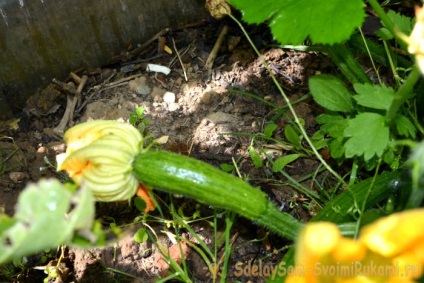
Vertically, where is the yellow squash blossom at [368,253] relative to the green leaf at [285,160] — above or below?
above

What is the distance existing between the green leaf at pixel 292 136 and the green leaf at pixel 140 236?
69 centimetres

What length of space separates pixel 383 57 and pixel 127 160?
4.06 ft

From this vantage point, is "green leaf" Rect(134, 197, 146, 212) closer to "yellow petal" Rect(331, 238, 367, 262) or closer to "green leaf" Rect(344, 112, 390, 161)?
"green leaf" Rect(344, 112, 390, 161)

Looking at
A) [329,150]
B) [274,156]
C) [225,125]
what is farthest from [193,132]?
[329,150]

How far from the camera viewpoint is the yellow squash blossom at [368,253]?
1047mm

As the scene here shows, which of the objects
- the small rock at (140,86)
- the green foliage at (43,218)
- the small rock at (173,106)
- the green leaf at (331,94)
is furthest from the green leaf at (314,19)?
the green foliage at (43,218)

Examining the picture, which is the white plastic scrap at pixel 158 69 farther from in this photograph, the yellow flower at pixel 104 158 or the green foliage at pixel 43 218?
the green foliage at pixel 43 218

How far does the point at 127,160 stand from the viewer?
1719 millimetres

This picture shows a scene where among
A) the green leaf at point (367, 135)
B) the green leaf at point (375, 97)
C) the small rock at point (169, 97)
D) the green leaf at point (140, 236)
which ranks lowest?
the green leaf at point (140, 236)

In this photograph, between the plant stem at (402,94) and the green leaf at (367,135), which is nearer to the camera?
the plant stem at (402,94)

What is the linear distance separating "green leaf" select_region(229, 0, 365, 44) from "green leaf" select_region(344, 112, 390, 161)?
29 centimetres

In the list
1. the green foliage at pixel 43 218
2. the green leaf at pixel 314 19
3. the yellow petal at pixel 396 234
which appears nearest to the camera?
the yellow petal at pixel 396 234

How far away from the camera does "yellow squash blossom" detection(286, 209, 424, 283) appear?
3.43 ft

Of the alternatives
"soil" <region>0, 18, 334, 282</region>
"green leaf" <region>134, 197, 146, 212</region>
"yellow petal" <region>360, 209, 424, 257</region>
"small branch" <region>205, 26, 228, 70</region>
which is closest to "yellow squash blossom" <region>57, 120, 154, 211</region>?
"green leaf" <region>134, 197, 146, 212</region>
